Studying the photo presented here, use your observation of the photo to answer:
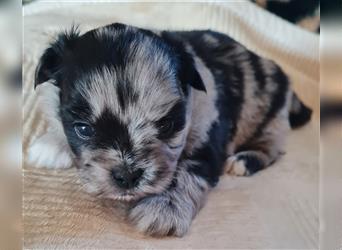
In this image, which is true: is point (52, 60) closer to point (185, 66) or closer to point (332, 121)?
point (185, 66)

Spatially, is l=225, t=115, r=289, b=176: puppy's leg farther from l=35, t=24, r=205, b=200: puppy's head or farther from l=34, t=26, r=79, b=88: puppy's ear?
l=34, t=26, r=79, b=88: puppy's ear

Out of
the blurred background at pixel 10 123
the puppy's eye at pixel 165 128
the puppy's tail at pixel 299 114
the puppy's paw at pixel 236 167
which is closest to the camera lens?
the blurred background at pixel 10 123

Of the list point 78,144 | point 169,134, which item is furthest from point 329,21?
point 78,144

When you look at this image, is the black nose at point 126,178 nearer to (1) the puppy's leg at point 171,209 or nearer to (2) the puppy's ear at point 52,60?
(1) the puppy's leg at point 171,209

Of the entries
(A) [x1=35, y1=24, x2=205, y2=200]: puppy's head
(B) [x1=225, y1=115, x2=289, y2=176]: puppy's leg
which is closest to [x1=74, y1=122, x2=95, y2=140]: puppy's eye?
(A) [x1=35, y1=24, x2=205, y2=200]: puppy's head

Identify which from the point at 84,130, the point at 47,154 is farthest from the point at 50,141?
the point at 84,130

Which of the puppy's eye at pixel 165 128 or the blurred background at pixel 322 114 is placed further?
the puppy's eye at pixel 165 128

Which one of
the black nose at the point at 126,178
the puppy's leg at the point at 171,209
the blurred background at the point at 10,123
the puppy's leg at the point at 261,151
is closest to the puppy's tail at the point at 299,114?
the puppy's leg at the point at 261,151

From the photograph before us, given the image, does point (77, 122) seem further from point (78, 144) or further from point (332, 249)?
point (332, 249)
